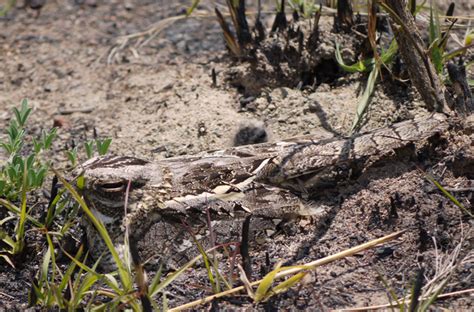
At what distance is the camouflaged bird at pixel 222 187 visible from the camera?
3.88 m

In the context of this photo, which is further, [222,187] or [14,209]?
[222,187]

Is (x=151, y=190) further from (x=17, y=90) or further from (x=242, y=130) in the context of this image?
(x=17, y=90)

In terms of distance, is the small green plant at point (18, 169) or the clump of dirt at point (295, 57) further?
the clump of dirt at point (295, 57)

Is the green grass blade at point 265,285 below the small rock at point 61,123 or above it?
above

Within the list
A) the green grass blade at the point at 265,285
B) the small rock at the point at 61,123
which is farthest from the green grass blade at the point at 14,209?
the small rock at the point at 61,123

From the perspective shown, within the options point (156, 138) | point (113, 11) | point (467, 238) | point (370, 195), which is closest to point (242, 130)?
point (156, 138)

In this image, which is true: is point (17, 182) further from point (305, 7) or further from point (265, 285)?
point (305, 7)

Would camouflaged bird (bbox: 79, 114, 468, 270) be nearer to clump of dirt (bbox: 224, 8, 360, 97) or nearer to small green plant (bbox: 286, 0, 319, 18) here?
clump of dirt (bbox: 224, 8, 360, 97)

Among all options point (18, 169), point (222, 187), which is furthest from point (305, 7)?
point (18, 169)

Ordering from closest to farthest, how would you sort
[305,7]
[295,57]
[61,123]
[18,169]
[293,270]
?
[293,270]
[18,169]
[295,57]
[305,7]
[61,123]

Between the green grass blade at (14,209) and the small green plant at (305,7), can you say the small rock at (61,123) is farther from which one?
the small green plant at (305,7)

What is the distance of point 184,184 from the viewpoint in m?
3.97

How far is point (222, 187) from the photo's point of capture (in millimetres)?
3924

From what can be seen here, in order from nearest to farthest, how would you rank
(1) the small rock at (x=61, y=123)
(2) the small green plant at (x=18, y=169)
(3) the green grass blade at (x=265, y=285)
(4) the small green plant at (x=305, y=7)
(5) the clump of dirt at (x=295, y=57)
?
1. (3) the green grass blade at (x=265, y=285)
2. (2) the small green plant at (x=18, y=169)
3. (5) the clump of dirt at (x=295, y=57)
4. (4) the small green plant at (x=305, y=7)
5. (1) the small rock at (x=61, y=123)
